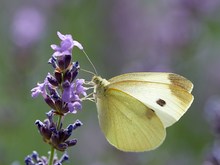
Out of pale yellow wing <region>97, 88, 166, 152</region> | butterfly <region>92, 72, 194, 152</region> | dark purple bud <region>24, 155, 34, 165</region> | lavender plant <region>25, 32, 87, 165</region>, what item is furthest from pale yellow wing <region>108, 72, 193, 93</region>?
dark purple bud <region>24, 155, 34, 165</region>

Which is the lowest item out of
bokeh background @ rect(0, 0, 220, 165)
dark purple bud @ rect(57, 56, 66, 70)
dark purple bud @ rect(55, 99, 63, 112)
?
dark purple bud @ rect(55, 99, 63, 112)

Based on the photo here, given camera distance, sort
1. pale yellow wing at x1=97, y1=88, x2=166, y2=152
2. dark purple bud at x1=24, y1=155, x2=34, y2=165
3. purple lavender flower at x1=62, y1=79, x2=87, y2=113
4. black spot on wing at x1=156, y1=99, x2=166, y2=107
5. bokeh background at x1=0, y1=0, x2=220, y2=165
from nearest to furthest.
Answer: purple lavender flower at x1=62, y1=79, x2=87, y2=113 < dark purple bud at x1=24, y1=155, x2=34, y2=165 < pale yellow wing at x1=97, y1=88, x2=166, y2=152 < black spot on wing at x1=156, y1=99, x2=166, y2=107 < bokeh background at x1=0, y1=0, x2=220, y2=165

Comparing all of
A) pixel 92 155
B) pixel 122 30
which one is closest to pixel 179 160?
pixel 92 155

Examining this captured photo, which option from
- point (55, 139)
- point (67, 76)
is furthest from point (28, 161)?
point (67, 76)

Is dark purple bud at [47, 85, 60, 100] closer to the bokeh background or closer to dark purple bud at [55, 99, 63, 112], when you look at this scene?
dark purple bud at [55, 99, 63, 112]

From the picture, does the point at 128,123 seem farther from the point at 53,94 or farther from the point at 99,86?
the point at 53,94

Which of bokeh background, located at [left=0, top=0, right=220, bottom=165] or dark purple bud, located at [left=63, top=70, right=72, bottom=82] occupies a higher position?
bokeh background, located at [left=0, top=0, right=220, bottom=165]
